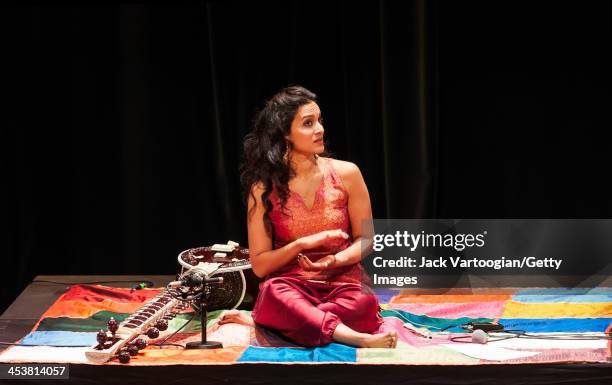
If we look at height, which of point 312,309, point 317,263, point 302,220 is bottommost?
point 312,309

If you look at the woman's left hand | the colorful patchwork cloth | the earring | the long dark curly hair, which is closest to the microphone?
the colorful patchwork cloth

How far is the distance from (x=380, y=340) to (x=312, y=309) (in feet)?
0.98

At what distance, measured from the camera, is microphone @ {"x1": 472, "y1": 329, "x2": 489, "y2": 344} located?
15.4 ft

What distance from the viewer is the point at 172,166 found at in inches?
246

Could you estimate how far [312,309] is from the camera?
15.3 ft

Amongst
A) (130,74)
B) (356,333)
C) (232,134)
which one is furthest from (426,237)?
(130,74)

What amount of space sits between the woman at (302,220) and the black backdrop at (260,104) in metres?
1.21

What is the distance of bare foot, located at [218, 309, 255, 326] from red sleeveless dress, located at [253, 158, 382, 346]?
0.43 ft

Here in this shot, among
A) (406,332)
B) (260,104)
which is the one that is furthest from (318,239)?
(260,104)

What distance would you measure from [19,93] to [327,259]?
7.35 feet

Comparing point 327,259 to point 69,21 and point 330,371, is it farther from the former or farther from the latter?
point 69,21

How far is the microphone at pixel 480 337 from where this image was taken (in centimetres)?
469

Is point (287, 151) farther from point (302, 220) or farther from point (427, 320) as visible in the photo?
point (427, 320)

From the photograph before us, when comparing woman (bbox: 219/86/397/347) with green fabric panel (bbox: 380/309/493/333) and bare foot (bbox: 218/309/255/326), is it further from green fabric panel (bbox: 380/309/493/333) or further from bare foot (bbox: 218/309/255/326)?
green fabric panel (bbox: 380/309/493/333)
